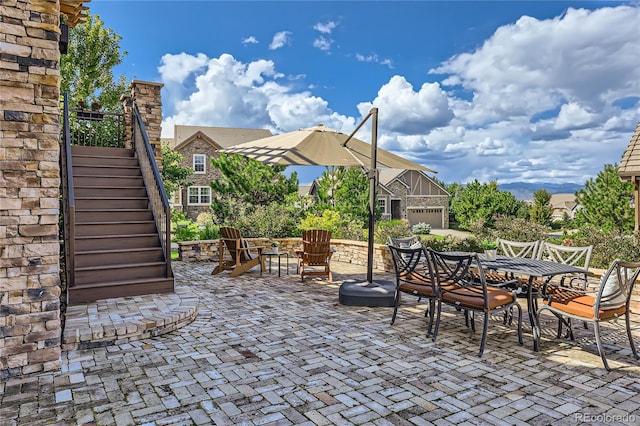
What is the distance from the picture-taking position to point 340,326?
4828mm

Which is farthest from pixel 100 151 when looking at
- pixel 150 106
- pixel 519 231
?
pixel 519 231

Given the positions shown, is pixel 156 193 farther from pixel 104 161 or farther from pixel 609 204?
pixel 609 204

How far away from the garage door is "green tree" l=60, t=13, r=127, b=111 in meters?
23.0

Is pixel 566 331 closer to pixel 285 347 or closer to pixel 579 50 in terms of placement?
pixel 285 347

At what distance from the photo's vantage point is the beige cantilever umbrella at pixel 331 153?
5.82 meters

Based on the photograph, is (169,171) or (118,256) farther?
(169,171)

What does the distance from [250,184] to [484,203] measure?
1707 cm

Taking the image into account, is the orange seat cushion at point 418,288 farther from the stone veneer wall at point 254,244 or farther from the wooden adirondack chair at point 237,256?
the stone veneer wall at point 254,244

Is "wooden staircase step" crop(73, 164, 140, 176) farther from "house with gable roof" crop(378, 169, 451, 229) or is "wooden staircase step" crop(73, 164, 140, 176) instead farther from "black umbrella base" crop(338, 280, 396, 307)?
"house with gable roof" crop(378, 169, 451, 229)

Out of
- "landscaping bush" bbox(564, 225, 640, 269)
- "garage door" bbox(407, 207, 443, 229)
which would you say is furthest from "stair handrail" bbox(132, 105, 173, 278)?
"garage door" bbox(407, 207, 443, 229)

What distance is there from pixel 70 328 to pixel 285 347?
2.16m

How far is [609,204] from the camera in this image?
548 inches

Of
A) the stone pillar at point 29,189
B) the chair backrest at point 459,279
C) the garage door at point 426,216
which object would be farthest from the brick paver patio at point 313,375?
the garage door at point 426,216

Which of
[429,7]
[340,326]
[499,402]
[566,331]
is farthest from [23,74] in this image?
[429,7]
